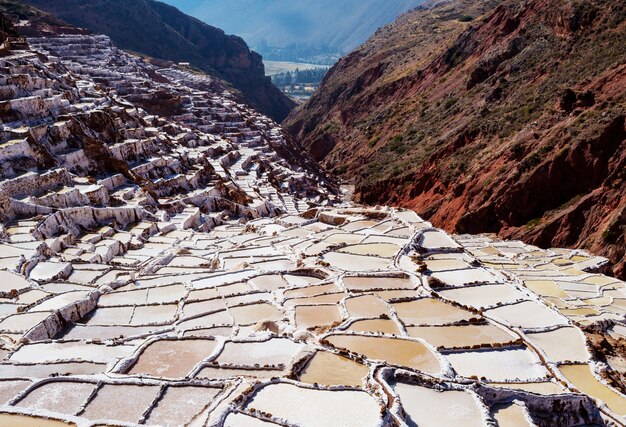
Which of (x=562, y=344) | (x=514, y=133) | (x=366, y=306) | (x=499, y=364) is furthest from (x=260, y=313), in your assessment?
(x=514, y=133)

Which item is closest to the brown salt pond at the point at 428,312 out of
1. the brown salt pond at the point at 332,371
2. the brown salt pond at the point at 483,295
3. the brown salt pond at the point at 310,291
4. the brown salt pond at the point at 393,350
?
the brown salt pond at the point at 483,295

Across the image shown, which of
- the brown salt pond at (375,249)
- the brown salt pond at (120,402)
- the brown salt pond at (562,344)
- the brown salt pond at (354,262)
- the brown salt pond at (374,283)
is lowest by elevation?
the brown salt pond at (120,402)

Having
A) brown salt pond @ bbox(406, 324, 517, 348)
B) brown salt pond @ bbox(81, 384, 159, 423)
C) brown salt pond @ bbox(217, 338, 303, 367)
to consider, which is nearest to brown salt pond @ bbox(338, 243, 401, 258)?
brown salt pond @ bbox(406, 324, 517, 348)

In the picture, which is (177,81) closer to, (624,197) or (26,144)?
(26,144)

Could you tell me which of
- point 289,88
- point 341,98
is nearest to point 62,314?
point 341,98

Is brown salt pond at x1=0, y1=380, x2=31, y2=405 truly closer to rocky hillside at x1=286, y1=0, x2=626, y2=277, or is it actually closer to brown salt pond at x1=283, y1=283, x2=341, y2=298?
brown salt pond at x1=283, y1=283, x2=341, y2=298

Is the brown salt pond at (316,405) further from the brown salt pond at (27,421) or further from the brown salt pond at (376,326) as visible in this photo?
the brown salt pond at (376,326)
